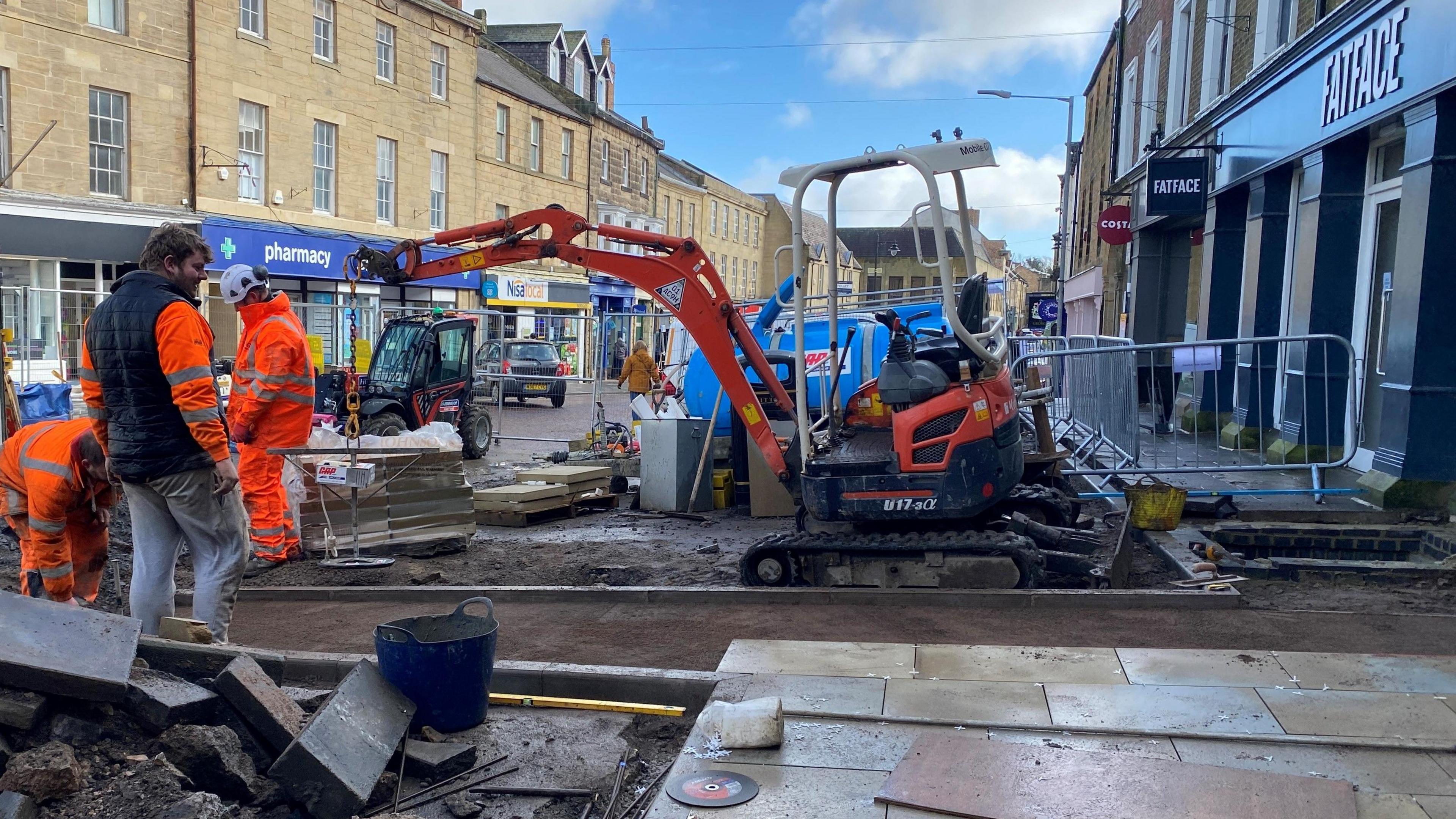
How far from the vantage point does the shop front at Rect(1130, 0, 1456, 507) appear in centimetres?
820

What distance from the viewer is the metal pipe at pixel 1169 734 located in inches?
156

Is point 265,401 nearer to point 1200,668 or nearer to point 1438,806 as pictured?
point 1200,668

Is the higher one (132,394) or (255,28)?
(255,28)

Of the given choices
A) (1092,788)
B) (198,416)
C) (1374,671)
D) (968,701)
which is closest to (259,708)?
(198,416)

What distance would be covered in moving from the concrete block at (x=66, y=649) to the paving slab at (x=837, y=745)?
2.18 m

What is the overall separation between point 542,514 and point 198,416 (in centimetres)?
570

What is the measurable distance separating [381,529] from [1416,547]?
7.84 m

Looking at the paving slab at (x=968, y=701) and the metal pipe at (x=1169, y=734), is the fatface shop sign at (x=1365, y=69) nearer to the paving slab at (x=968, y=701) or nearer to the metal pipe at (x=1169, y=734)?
the metal pipe at (x=1169, y=734)

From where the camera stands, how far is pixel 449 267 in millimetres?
8531

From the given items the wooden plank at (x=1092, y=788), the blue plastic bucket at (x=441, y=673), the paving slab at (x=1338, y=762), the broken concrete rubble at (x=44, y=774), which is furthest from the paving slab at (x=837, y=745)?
the broken concrete rubble at (x=44, y=774)

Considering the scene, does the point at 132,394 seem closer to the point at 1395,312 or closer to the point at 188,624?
the point at 188,624

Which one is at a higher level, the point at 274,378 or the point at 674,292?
the point at 674,292

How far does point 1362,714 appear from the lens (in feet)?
14.2

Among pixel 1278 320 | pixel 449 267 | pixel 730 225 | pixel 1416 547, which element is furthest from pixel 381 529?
pixel 730 225
